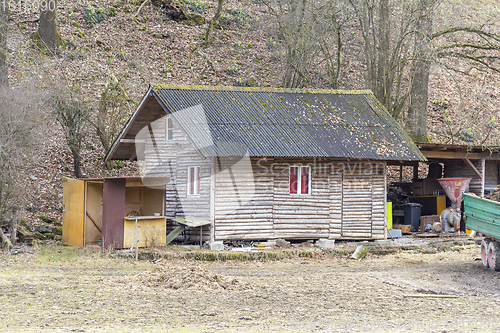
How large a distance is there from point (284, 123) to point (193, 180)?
12.5ft

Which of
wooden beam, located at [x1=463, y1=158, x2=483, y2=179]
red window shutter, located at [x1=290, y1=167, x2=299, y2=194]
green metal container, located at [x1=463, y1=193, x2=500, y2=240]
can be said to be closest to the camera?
green metal container, located at [x1=463, y1=193, x2=500, y2=240]

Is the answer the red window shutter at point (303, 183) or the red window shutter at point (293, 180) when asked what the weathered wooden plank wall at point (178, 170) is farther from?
the red window shutter at point (303, 183)

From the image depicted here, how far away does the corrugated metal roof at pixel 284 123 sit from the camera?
17.9 metres

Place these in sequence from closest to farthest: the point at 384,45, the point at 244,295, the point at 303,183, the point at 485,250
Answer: the point at 244,295
the point at 485,250
the point at 303,183
the point at 384,45

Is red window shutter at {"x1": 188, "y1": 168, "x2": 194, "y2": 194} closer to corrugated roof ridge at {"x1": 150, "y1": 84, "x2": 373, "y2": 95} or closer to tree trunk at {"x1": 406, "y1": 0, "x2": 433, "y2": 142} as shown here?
corrugated roof ridge at {"x1": 150, "y1": 84, "x2": 373, "y2": 95}

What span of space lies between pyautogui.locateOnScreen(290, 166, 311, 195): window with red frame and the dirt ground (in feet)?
9.99

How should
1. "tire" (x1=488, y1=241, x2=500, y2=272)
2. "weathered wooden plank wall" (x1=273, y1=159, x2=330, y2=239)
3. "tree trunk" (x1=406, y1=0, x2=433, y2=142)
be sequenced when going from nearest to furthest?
"tire" (x1=488, y1=241, x2=500, y2=272) → "weathered wooden plank wall" (x1=273, y1=159, x2=330, y2=239) → "tree trunk" (x1=406, y1=0, x2=433, y2=142)

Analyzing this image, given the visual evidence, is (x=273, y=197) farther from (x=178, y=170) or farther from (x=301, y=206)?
(x=178, y=170)

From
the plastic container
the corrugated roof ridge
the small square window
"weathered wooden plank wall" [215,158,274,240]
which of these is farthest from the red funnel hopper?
the small square window

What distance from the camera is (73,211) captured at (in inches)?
698

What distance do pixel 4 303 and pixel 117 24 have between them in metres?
28.6

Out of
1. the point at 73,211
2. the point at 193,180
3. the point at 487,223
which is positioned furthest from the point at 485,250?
the point at 73,211

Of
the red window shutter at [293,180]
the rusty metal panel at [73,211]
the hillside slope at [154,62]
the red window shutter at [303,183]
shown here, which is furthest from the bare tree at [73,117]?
the red window shutter at [303,183]

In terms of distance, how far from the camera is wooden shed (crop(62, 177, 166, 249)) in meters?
16.8
